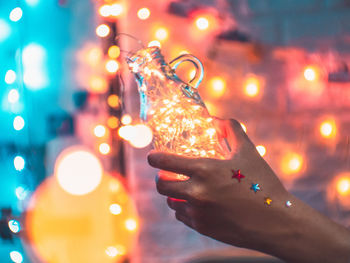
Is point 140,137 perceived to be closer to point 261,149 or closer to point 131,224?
point 131,224

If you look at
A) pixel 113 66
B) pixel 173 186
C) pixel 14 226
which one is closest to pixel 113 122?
pixel 113 66

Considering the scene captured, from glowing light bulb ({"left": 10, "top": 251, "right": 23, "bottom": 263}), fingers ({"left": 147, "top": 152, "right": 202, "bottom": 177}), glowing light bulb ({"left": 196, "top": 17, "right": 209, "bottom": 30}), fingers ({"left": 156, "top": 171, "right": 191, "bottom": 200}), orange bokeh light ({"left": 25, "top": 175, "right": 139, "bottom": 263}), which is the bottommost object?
glowing light bulb ({"left": 10, "top": 251, "right": 23, "bottom": 263})

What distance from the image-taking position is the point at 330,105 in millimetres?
1102

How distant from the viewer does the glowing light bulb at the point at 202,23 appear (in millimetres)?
1044

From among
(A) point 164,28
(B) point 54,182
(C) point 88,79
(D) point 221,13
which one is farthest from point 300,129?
(B) point 54,182

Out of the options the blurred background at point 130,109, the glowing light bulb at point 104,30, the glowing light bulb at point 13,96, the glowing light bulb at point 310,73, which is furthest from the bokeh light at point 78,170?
the glowing light bulb at point 310,73

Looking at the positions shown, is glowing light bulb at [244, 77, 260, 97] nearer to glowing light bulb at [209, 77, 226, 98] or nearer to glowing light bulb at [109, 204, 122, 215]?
glowing light bulb at [209, 77, 226, 98]

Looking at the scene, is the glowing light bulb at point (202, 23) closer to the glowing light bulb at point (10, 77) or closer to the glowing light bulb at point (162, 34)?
the glowing light bulb at point (162, 34)

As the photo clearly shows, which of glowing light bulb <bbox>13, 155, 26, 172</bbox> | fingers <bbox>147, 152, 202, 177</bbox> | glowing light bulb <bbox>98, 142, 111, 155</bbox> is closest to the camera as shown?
fingers <bbox>147, 152, 202, 177</bbox>

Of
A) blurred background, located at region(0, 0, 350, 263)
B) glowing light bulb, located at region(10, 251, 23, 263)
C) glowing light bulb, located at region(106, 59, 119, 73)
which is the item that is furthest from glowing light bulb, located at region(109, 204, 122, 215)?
glowing light bulb, located at region(106, 59, 119, 73)

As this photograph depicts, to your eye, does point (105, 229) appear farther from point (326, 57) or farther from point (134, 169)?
point (326, 57)

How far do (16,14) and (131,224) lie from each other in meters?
0.77

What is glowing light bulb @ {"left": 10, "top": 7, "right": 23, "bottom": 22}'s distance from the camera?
3.08ft

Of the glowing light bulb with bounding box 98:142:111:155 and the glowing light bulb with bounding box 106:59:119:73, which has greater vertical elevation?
the glowing light bulb with bounding box 106:59:119:73
